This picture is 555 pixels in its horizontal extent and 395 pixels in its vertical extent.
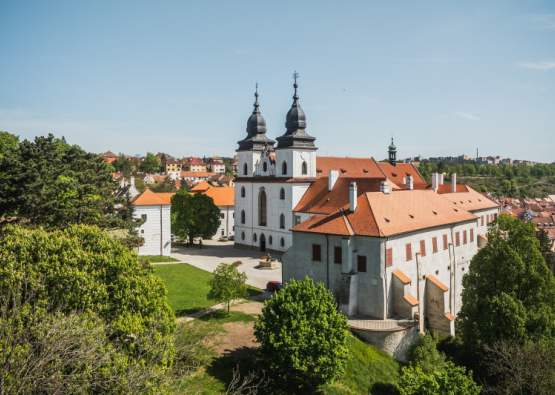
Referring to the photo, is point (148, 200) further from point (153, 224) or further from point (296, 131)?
point (296, 131)

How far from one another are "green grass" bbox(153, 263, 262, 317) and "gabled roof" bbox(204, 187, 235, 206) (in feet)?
74.6

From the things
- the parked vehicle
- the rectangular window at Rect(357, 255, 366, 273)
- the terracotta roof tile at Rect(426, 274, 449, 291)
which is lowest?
the parked vehicle

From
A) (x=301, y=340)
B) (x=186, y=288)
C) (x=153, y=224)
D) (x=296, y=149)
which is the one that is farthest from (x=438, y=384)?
(x=153, y=224)

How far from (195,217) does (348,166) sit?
72.8ft

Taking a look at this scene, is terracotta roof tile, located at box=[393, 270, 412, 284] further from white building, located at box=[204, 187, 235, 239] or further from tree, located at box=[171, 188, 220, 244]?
white building, located at box=[204, 187, 235, 239]

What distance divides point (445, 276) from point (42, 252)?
97.6 ft

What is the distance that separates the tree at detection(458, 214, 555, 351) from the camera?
24.9 meters

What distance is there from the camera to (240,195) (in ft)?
193

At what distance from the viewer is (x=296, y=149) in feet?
170

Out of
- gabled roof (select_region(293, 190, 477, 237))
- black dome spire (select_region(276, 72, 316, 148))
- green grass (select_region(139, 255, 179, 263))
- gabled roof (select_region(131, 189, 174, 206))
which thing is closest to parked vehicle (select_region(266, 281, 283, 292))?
gabled roof (select_region(293, 190, 477, 237))

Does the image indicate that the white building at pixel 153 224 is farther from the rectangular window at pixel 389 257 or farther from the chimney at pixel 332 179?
the rectangular window at pixel 389 257

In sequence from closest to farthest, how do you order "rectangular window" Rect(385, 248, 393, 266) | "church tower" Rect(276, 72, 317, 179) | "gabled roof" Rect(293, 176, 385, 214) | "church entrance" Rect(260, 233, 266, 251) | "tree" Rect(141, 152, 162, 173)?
"rectangular window" Rect(385, 248, 393, 266), "gabled roof" Rect(293, 176, 385, 214), "church tower" Rect(276, 72, 317, 179), "church entrance" Rect(260, 233, 266, 251), "tree" Rect(141, 152, 162, 173)

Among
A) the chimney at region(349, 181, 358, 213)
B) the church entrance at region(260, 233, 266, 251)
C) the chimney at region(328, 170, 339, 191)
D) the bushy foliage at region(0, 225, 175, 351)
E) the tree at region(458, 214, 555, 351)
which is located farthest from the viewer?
the church entrance at region(260, 233, 266, 251)

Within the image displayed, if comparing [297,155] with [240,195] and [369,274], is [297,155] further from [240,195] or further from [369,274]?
[369,274]
